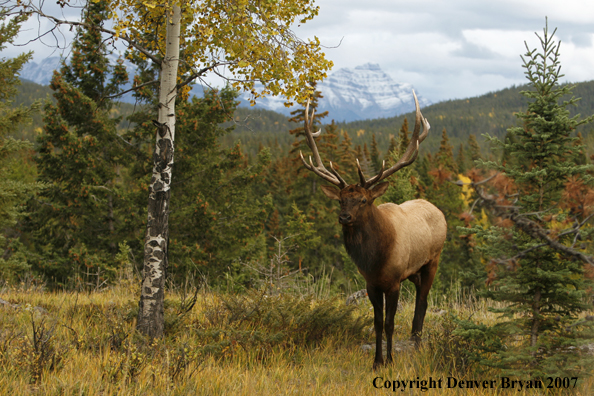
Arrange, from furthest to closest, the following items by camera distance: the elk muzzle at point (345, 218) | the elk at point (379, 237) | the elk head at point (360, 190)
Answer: the elk at point (379, 237) < the elk head at point (360, 190) < the elk muzzle at point (345, 218)

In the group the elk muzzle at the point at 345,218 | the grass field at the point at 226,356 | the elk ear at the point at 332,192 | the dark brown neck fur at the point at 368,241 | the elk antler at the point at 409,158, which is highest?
the elk antler at the point at 409,158

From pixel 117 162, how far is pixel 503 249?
49.3 ft

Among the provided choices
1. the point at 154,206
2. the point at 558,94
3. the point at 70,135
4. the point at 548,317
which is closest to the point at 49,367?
the point at 154,206

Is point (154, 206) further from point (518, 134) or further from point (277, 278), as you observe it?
point (518, 134)

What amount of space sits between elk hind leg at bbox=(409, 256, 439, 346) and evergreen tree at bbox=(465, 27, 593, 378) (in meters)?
1.61

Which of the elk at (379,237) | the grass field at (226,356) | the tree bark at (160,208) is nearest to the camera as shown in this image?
the grass field at (226,356)

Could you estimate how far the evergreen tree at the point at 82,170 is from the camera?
1445cm

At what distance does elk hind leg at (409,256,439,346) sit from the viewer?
5.86 metres

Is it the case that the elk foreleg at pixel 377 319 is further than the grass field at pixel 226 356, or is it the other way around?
the elk foreleg at pixel 377 319

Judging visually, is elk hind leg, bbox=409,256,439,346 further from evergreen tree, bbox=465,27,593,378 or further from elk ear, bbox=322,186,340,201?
elk ear, bbox=322,186,340,201

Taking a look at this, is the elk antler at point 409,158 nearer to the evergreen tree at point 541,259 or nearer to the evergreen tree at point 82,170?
the evergreen tree at point 541,259

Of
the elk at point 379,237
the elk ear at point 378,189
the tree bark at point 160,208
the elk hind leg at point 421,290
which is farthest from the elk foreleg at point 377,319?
the tree bark at point 160,208

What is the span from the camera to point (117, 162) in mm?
16016

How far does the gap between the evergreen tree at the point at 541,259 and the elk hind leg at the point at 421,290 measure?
161cm
